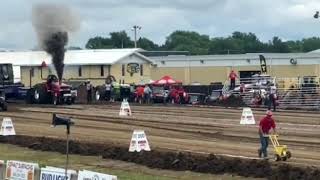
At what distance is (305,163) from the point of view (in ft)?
73.2

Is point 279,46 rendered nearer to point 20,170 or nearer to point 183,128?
point 183,128

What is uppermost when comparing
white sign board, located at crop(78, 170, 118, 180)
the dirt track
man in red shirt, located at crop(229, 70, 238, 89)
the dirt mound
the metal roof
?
the metal roof

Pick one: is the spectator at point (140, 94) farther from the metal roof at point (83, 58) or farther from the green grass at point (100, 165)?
the green grass at point (100, 165)

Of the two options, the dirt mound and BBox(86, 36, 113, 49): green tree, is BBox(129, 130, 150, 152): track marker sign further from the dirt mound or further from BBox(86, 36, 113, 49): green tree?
BBox(86, 36, 113, 49): green tree

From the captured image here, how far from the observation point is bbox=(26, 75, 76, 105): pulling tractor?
4807cm

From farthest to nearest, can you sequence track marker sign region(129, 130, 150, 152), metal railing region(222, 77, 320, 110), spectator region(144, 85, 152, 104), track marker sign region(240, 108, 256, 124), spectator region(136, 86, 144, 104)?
spectator region(136, 86, 144, 104) → spectator region(144, 85, 152, 104) → metal railing region(222, 77, 320, 110) → track marker sign region(240, 108, 256, 124) → track marker sign region(129, 130, 150, 152)

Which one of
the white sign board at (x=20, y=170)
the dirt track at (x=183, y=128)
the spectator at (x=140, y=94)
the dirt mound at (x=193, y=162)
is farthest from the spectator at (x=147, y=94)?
the white sign board at (x=20, y=170)

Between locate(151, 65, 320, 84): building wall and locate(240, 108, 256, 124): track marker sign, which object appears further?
locate(151, 65, 320, 84): building wall

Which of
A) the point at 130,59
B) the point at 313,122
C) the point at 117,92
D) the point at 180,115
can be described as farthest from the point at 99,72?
the point at 313,122

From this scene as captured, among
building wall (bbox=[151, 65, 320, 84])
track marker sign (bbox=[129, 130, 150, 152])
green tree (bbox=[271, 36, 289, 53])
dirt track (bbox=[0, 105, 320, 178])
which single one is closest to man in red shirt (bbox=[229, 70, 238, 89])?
dirt track (bbox=[0, 105, 320, 178])

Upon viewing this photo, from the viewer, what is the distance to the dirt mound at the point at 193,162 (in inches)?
775

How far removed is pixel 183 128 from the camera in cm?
3356

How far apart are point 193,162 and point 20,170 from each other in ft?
21.7

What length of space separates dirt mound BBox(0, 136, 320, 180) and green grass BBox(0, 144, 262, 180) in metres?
0.38
